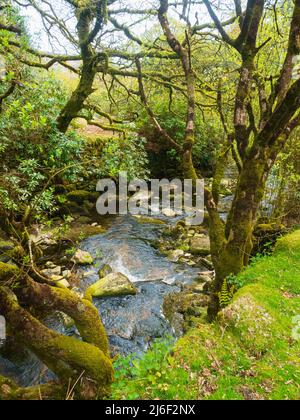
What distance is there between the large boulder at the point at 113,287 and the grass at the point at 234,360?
2.65 meters

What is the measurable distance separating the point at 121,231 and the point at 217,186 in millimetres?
5267

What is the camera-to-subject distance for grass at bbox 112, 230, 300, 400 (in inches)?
113

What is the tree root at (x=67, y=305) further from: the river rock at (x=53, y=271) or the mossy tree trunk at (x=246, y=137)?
the river rock at (x=53, y=271)

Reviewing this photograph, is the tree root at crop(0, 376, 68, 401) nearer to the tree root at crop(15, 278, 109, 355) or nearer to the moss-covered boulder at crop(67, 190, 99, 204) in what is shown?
the tree root at crop(15, 278, 109, 355)

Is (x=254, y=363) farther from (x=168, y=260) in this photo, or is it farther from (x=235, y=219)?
(x=168, y=260)

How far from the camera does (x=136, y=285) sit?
22.2ft

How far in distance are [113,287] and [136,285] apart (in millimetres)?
739

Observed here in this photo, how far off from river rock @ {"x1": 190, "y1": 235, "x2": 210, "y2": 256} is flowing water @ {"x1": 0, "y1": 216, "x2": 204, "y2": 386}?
2.94 ft

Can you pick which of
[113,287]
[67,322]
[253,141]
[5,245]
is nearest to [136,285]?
[113,287]

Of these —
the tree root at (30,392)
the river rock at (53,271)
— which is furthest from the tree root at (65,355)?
the river rock at (53,271)

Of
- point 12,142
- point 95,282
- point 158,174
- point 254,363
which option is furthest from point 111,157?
point 158,174

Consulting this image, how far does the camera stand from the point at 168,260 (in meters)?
8.00

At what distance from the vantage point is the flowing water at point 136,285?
444 cm

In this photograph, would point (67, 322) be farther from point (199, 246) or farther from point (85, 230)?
point (199, 246)
